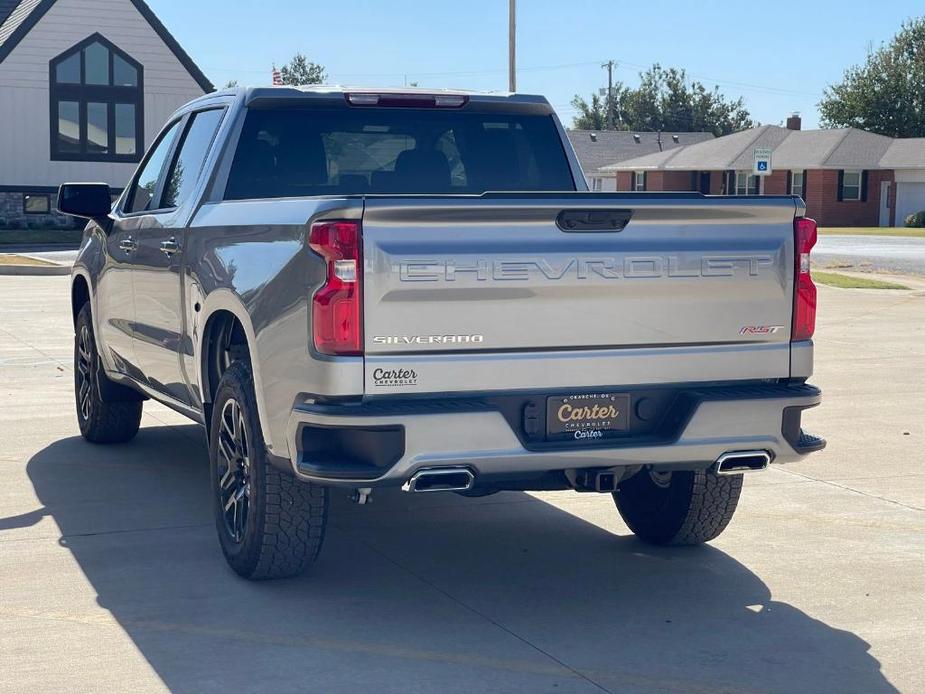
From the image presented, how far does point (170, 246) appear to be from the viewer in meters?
7.12

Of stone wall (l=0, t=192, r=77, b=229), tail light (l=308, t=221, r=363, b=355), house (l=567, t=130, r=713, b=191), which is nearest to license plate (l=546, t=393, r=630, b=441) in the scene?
tail light (l=308, t=221, r=363, b=355)

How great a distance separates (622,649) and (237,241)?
2.34 metres

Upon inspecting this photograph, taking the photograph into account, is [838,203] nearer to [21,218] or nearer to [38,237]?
[21,218]

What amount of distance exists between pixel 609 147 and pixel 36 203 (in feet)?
157

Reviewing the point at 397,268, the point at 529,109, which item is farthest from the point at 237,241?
the point at 529,109

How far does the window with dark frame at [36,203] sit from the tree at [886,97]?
5443 cm

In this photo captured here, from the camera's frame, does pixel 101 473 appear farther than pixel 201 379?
Yes

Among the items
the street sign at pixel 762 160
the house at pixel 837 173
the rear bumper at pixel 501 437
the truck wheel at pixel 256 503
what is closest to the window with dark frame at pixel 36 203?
the street sign at pixel 762 160

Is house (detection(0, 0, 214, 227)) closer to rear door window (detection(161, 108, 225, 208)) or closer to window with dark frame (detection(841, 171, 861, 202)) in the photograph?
window with dark frame (detection(841, 171, 861, 202))

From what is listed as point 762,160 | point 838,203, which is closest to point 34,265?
point 762,160

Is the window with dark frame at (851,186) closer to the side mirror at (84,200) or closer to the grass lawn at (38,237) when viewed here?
the grass lawn at (38,237)

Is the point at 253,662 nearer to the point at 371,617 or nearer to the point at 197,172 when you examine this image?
the point at 371,617

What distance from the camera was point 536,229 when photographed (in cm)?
540

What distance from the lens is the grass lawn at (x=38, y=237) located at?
43312 mm
